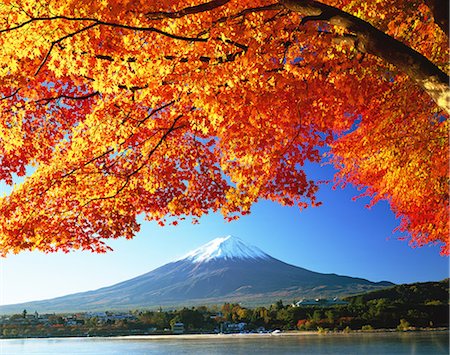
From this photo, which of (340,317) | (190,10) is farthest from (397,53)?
(340,317)

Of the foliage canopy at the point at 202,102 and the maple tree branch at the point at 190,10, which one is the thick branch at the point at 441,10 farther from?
the maple tree branch at the point at 190,10

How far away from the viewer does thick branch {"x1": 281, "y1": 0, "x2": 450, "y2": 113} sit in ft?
15.2

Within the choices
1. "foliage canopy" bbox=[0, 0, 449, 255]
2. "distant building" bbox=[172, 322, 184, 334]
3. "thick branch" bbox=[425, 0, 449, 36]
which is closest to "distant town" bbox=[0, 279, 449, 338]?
"distant building" bbox=[172, 322, 184, 334]

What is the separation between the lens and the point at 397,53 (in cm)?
468

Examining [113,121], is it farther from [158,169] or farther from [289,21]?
[289,21]

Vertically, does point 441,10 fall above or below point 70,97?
below

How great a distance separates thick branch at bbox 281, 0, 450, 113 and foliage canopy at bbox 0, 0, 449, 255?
0.04ft

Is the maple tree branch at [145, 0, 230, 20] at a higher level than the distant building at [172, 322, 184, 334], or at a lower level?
higher

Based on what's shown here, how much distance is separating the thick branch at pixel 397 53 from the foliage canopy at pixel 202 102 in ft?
0.04

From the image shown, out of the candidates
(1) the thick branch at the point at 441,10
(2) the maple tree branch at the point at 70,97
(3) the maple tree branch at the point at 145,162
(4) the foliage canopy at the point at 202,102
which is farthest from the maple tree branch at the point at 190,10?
(2) the maple tree branch at the point at 70,97

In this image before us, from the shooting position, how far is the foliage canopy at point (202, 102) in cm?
609

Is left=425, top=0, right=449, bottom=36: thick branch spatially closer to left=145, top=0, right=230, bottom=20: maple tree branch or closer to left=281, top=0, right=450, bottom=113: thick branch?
left=281, top=0, right=450, bottom=113: thick branch

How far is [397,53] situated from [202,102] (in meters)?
2.92

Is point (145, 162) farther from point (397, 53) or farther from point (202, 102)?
point (397, 53)
